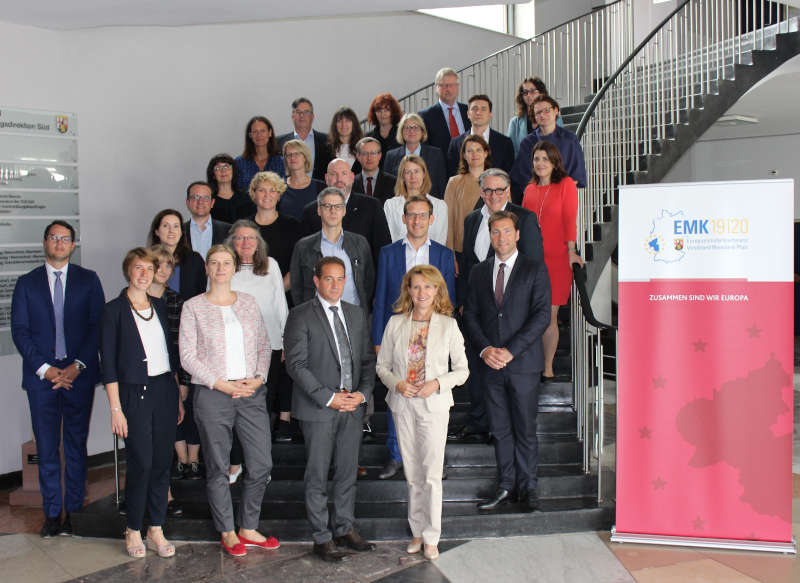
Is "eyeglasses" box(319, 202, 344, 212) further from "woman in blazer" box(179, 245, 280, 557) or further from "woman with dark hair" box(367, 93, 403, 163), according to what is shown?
"woman with dark hair" box(367, 93, 403, 163)

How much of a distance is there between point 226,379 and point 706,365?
2.51m

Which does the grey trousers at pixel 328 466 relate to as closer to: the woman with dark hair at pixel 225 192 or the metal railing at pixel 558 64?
the woman with dark hair at pixel 225 192

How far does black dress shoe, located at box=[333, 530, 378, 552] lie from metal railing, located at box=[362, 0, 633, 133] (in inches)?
278

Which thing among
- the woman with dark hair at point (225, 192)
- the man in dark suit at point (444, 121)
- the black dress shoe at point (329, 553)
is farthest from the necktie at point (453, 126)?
the black dress shoe at point (329, 553)

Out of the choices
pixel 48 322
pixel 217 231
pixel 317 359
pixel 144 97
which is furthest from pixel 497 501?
pixel 144 97

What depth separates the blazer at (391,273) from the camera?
430 cm

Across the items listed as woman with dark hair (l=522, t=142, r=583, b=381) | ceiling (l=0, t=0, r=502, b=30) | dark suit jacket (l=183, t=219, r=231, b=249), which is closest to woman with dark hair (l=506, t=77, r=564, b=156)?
woman with dark hair (l=522, t=142, r=583, b=381)

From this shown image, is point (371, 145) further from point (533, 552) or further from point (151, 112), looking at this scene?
point (533, 552)

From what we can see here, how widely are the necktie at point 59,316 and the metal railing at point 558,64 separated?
6598mm

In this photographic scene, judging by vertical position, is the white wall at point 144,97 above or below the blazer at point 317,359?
above

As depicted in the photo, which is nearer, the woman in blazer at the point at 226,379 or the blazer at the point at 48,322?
the woman in blazer at the point at 226,379

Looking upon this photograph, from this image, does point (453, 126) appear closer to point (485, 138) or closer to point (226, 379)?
point (485, 138)

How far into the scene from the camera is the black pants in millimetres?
3867

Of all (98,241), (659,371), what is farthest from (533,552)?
(98,241)
